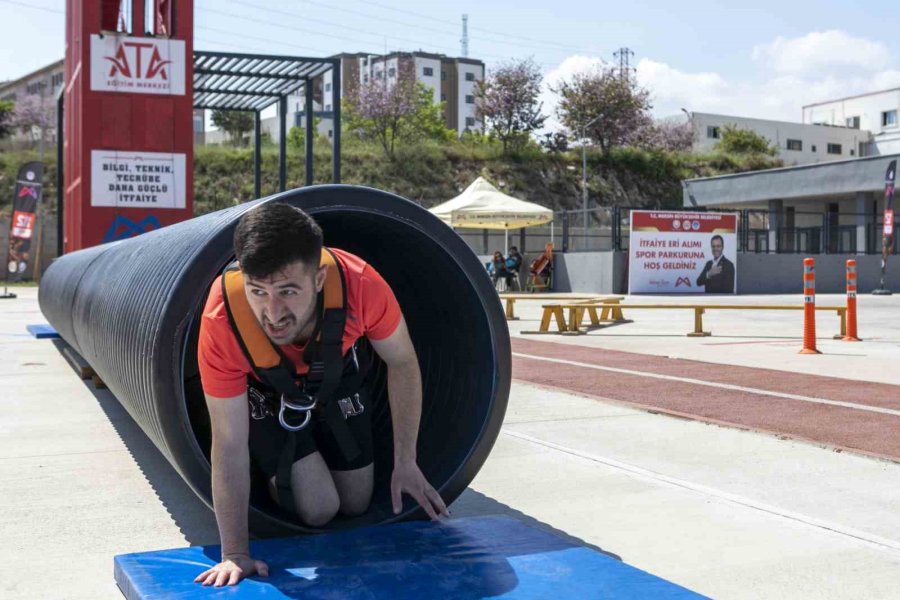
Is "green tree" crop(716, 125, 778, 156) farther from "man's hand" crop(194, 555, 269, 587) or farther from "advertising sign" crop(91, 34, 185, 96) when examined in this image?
"man's hand" crop(194, 555, 269, 587)

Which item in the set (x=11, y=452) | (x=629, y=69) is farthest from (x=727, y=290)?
(x=629, y=69)

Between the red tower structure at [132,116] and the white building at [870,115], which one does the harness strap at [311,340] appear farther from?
the white building at [870,115]

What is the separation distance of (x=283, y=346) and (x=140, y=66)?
597 inches

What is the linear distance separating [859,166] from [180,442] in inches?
1459

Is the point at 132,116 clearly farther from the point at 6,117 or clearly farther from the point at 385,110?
the point at 6,117

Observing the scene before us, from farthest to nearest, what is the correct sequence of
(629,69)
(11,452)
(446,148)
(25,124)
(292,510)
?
(25,124)
(629,69)
(446,148)
(11,452)
(292,510)

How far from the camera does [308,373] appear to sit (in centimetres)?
354

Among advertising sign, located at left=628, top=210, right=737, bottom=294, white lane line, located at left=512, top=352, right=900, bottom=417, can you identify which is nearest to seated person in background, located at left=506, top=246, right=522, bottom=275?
advertising sign, located at left=628, top=210, right=737, bottom=294

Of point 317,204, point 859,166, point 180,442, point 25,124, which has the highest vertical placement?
point 25,124

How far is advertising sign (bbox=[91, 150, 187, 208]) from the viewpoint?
56.4 ft

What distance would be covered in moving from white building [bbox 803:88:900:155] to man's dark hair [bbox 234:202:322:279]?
7766 cm

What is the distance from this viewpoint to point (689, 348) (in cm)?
1320

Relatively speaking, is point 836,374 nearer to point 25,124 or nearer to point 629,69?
point 629,69

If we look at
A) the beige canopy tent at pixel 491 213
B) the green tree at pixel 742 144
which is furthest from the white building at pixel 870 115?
the beige canopy tent at pixel 491 213
